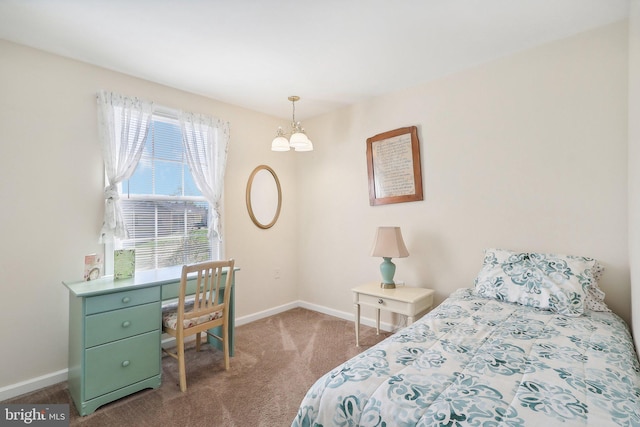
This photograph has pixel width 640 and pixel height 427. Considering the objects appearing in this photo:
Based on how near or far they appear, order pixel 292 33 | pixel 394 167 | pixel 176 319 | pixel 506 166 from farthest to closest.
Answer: pixel 394 167
pixel 506 166
pixel 176 319
pixel 292 33

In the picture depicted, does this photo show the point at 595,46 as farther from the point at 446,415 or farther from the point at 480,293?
the point at 446,415

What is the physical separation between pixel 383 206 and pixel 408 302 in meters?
1.13

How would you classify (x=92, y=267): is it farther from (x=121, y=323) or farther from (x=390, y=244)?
(x=390, y=244)

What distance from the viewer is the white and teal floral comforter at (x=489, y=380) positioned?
957 millimetres

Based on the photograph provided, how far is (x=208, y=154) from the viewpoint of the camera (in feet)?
10.3

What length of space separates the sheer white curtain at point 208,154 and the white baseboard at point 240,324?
1.09 metres

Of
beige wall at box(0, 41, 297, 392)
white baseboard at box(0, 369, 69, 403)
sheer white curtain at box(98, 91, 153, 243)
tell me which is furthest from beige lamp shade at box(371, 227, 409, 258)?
white baseboard at box(0, 369, 69, 403)

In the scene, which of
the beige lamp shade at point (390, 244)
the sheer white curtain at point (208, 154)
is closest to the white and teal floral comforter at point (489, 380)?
the beige lamp shade at point (390, 244)

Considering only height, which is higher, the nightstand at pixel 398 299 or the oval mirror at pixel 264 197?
the oval mirror at pixel 264 197

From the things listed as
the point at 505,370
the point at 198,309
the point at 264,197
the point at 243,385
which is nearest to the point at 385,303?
the point at 243,385

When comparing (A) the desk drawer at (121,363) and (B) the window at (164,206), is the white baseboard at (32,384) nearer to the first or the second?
(A) the desk drawer at (121,363)

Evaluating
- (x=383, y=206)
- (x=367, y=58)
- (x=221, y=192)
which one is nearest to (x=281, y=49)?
(x=367, y=58)

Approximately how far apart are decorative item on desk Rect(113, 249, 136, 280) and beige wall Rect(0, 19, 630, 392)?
0.34m

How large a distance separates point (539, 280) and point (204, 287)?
2.39 m
